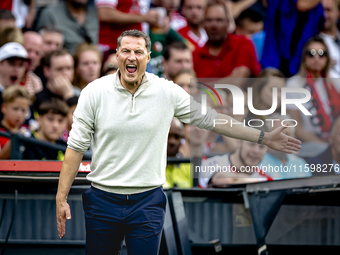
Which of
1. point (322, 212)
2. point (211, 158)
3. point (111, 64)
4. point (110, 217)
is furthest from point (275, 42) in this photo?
point (110, 217)

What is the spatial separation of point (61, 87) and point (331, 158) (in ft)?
11.3

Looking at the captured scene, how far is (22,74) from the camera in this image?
6.04 metres

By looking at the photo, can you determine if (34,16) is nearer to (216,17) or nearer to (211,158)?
(216,17)

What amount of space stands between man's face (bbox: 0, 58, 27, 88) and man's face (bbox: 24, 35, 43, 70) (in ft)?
0.69

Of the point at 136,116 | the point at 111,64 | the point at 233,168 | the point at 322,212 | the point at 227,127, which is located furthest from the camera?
Answer: the point at 111,64

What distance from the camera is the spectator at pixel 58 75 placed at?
5.88 meters

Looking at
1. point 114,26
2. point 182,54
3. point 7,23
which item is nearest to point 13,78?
point 7,23

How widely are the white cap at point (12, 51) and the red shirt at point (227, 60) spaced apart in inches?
92.8

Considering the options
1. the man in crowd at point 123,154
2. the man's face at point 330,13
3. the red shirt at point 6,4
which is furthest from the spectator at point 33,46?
the man's face at point 330,13

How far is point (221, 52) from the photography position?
6.46m

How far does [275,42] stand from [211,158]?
9.15 feet

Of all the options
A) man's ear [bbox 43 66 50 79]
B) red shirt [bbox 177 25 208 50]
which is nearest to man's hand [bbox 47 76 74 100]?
man's ear [bbox 43 66 50 79]

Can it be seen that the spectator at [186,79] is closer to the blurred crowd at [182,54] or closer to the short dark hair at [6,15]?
the blurred crowd at [182,54]

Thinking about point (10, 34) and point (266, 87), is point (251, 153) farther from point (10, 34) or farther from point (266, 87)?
point (10, 34)
